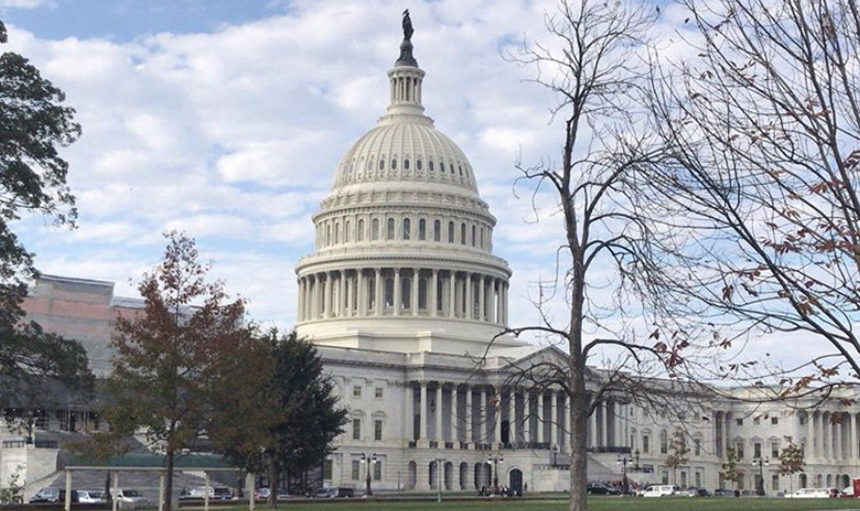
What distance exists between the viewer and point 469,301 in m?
159

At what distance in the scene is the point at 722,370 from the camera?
69.6 ft

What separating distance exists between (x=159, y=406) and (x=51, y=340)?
8.00 m

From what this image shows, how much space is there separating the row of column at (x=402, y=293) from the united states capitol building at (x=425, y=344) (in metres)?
0.17

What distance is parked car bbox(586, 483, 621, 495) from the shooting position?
120750 mm

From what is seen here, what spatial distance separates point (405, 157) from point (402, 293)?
17.3 metres

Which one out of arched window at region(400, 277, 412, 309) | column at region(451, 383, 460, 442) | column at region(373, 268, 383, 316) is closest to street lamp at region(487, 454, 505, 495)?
column at region(451, 383, 460, 442)

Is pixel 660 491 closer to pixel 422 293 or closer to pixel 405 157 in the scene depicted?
pixel 422 293

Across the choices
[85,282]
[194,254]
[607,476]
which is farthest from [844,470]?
[194,254]

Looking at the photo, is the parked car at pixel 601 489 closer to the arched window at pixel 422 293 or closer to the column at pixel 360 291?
the arched window at pixel 422 293

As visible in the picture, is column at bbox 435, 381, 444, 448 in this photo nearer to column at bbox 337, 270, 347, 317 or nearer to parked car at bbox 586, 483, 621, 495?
column at bbox 337, 270, 347, 317

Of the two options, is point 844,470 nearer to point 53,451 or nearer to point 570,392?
point 53,451

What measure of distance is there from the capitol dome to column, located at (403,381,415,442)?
619 centimetres

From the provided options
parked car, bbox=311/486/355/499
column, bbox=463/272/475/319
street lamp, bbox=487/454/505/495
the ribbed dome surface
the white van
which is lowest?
parked car, bbox=311/486/355/499

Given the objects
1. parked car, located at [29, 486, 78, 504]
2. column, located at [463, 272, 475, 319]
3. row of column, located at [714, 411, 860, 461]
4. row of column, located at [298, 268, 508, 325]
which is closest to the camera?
parked car, located at [29, 486, 78, 504]
